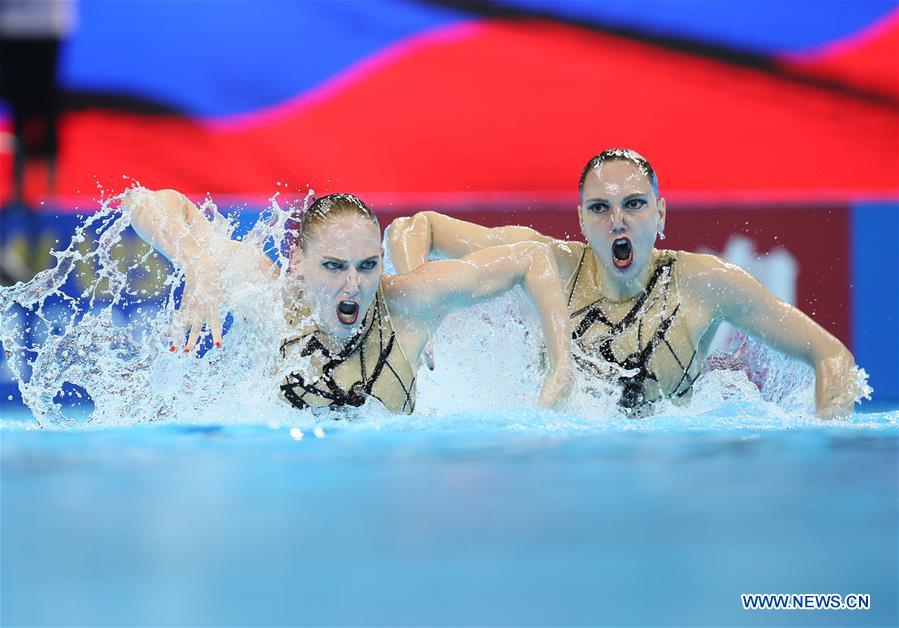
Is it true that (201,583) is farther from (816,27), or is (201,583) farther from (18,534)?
(816,27)

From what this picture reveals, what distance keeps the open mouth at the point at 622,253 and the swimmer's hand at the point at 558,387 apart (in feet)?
1.58

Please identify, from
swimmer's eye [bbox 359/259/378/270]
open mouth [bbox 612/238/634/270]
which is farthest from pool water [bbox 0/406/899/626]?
open mouth [bbox 612/238/634/270]

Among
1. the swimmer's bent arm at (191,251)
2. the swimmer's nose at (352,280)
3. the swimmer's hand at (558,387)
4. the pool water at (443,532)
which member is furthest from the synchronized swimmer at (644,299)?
the pool water at (443,532)

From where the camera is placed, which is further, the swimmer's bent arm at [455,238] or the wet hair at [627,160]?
the swimmer's bent arm at [455,238]

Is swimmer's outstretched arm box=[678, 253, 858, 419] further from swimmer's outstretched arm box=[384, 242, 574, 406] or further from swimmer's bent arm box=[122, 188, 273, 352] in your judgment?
swimmer's bent arm box=[122, 188, 273, 352]

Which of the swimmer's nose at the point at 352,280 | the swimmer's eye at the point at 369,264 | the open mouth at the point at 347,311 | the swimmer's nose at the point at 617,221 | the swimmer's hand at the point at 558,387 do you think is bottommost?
the swimmer's hand at the point at 558,387

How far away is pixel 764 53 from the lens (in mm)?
6102

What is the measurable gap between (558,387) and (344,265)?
2.16 ft

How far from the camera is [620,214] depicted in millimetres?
3445

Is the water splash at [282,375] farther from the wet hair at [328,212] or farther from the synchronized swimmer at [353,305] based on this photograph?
the wet hair at [328,212]

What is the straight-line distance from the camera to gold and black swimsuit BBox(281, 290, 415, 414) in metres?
3.20

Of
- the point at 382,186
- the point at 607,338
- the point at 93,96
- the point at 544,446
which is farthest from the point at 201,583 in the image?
the point at 93,96

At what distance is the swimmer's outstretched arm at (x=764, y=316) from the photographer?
11.4 ft

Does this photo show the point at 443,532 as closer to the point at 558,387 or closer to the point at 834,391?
the point at 558,387
